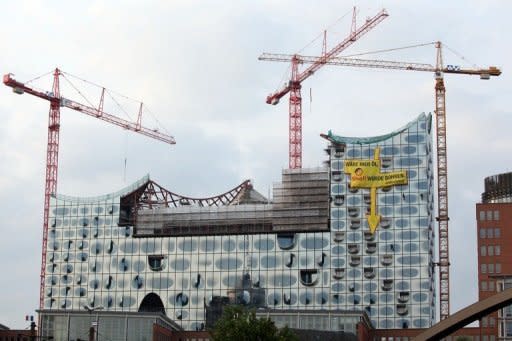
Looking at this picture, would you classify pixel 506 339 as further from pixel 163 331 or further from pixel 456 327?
pixel 456 327

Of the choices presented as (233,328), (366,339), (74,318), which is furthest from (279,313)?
(233,328)

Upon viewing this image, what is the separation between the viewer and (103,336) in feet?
617

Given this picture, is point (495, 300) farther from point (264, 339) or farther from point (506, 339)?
point (506, 339)

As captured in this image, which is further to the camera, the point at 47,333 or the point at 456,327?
the point at 47,333

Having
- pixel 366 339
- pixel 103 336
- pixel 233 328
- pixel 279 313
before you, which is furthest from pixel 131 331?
Answer: pixel 233 328

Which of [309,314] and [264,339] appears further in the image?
[309,314]

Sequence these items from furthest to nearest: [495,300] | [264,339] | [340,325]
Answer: [340,325] → [264,339] → [495,300]

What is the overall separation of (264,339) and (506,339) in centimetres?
6851

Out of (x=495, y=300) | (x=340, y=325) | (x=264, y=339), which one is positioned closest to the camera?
(x=495, y=300)

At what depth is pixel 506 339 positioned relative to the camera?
18775cm

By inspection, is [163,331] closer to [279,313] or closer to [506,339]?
[279,313]

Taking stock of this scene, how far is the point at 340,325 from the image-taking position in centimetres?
18688

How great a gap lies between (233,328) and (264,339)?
3774mm

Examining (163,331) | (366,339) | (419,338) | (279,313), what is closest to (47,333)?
(163,331)
